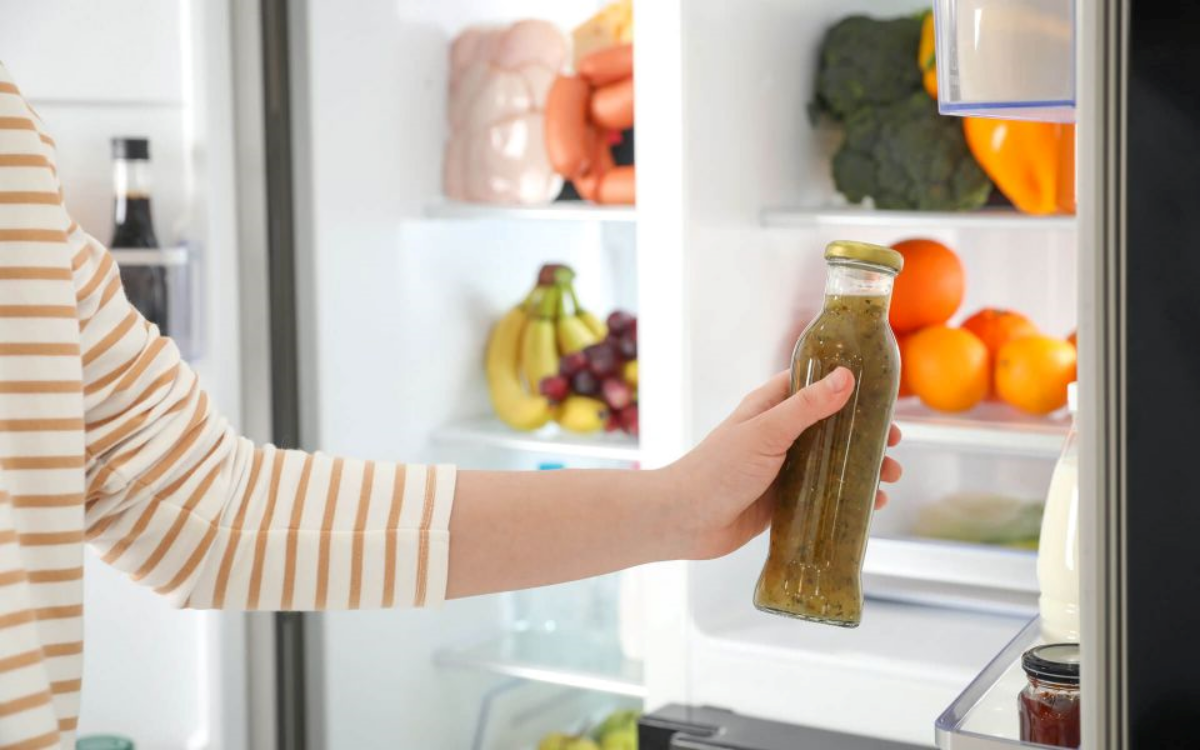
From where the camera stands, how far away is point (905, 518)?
192 centimetres

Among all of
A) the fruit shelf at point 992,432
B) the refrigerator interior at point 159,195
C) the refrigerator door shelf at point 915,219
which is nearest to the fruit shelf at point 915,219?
the refrigerator door shelf at point 915,219

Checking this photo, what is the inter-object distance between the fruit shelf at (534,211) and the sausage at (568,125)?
0.19ft

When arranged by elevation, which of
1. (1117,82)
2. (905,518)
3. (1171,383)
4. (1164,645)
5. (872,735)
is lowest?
(872,735)

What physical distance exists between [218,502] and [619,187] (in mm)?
1110

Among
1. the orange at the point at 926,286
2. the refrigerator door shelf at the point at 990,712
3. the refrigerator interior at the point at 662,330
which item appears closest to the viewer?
the refrigerator door shelf at the point at 990,712

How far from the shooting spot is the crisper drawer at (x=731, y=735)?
1584 millimetres

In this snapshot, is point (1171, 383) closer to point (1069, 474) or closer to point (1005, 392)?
point (1069, 474)

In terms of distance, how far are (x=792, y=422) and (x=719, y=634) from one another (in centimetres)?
95

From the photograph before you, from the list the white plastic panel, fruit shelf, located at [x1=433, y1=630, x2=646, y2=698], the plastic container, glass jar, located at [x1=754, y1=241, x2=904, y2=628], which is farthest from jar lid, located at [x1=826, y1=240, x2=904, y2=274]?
the white plastic panel

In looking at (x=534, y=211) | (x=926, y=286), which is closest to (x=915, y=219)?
(x=926, y=286)

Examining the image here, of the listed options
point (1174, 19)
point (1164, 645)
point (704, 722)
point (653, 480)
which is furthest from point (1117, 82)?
point (704, 722)

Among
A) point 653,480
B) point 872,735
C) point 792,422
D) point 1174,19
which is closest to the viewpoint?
point 1174,19

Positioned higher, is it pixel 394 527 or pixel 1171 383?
pixel 1171 383

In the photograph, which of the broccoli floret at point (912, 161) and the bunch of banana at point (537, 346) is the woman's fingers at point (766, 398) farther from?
the bunch of banana at point (537, 346)
